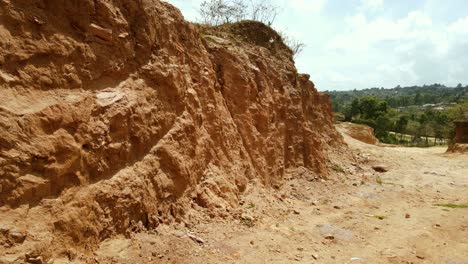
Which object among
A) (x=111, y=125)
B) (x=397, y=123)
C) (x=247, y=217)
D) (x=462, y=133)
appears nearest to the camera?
(x=111, y=125)

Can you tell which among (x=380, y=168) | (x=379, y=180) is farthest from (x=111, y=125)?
(x=380, y=168)

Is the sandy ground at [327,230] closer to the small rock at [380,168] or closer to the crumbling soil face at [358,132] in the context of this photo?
the small rock at [380,168]

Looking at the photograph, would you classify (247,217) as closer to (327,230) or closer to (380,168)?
(327,230)

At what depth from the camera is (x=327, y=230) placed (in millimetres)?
6793

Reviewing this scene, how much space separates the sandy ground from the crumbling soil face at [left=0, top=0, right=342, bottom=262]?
34cm

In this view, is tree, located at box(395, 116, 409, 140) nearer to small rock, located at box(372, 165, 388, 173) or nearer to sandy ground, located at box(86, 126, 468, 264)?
small rock, located at box(372, 165, 388, 173)

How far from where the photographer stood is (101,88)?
15.9 feet

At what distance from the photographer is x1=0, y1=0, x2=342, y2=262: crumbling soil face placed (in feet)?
12.1

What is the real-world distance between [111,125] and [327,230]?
4.29 metres

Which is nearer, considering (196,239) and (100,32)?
(100,32)

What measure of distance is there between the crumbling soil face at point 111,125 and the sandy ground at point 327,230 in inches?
13.5

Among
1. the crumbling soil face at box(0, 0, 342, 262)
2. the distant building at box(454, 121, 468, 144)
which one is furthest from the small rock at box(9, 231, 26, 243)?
the distant building at box(454, 121, 468, 144)

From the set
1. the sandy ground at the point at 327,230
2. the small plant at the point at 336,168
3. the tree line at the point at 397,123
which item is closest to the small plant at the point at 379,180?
the sandy ground at the point at 327,230

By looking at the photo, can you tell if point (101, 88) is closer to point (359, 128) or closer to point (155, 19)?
point (155, 19)
